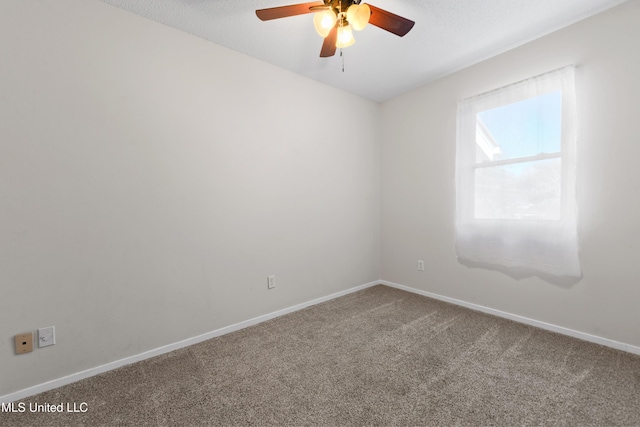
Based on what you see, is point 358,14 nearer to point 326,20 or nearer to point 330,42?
point 326,20

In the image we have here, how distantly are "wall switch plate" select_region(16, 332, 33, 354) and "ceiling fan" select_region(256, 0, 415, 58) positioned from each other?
2.31m

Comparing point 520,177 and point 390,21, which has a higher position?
point 390,21

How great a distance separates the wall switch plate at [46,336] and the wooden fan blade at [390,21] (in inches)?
106

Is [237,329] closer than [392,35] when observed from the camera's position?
No

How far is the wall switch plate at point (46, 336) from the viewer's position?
1633 millimetres

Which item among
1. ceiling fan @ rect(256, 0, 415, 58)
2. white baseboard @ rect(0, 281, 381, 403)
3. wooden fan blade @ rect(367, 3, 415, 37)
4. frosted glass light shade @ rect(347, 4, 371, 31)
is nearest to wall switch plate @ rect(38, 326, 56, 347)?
white baseboard @ rect(0, 281, 381, 403)

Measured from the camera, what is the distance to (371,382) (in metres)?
1.66

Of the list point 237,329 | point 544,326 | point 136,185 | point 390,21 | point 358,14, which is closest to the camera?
point 358,14

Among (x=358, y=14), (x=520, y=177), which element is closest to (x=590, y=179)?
(x=520, y=177)

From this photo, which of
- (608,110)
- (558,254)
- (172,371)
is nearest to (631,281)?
(558,254)

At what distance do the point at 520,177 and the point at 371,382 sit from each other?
2128mm

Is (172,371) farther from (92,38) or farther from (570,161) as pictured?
(570,161)

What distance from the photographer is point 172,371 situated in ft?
5.98

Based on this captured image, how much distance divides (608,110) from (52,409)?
405 cm
